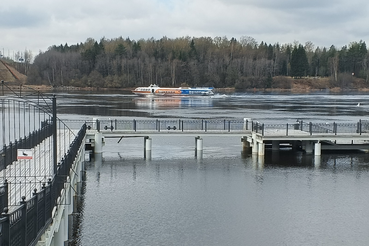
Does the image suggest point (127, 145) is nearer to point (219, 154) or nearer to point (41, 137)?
point (219, 154)

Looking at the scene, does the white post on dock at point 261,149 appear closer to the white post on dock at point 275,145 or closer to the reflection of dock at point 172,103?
the white post on dock at point 275,145

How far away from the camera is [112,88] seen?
17450cm

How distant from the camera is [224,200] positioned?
25.2 m

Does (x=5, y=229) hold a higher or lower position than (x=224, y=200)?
higher

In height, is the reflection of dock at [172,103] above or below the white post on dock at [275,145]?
above

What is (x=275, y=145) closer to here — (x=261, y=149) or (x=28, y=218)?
(x=261, y=149)

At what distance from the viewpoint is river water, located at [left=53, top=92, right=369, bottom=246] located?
20141 millimetres

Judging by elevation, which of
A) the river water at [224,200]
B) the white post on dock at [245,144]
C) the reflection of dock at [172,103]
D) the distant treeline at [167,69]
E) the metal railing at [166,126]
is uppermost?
the distant treeline at [167,69]

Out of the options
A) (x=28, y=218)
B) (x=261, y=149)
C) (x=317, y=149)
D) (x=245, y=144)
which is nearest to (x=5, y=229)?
(x=28, y=218)

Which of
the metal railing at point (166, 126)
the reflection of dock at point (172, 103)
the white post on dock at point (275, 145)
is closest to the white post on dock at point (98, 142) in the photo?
the metal railing at point (166, 126)

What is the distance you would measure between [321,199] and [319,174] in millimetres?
6350

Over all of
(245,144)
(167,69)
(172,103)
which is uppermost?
(167,69)

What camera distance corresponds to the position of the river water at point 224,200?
20141 millimetres

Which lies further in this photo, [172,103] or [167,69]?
[167,69]
